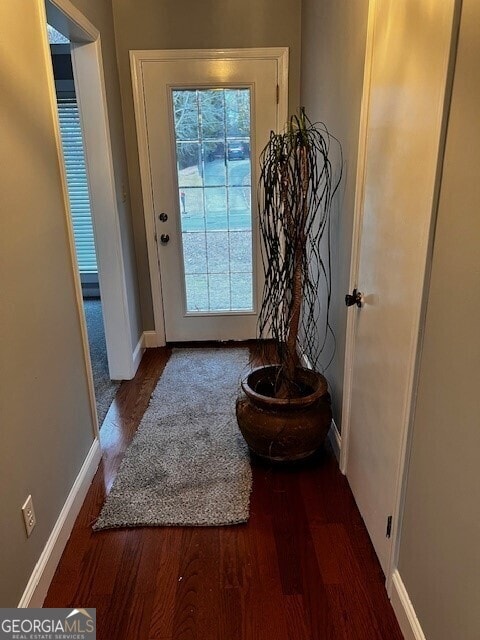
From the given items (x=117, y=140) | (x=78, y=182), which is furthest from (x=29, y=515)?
(x=78, y=182)

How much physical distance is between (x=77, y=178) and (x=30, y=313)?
150 inches

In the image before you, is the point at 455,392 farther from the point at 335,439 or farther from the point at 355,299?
the point at 335,439

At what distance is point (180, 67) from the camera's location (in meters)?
3.12

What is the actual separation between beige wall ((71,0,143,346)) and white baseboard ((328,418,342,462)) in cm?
162

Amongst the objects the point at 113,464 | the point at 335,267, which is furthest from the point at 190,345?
the point at 335,267

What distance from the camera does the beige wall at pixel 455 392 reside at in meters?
1.01

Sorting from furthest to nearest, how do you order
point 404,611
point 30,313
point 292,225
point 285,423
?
point 285,423 → point 292,225 → point 30,313 → point 404,611

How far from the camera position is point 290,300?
2189 mm

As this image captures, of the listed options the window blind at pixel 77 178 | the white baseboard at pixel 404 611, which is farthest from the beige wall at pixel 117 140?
the white baseboard at pixel 404 611

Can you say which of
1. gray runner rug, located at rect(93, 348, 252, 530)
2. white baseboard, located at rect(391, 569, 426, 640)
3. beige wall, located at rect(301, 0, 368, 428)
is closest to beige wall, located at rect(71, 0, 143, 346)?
gray runner rug, located at rect(93, 348, 252, 530)

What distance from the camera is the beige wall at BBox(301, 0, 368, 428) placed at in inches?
73.8

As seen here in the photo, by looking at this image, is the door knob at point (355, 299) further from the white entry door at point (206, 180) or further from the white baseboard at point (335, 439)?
the white entry door at point (206, 180)

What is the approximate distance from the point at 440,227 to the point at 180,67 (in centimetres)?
260

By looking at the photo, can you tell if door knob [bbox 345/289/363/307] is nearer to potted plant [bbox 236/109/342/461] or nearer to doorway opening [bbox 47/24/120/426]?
potted plant [bbox 236/109/342/461]
